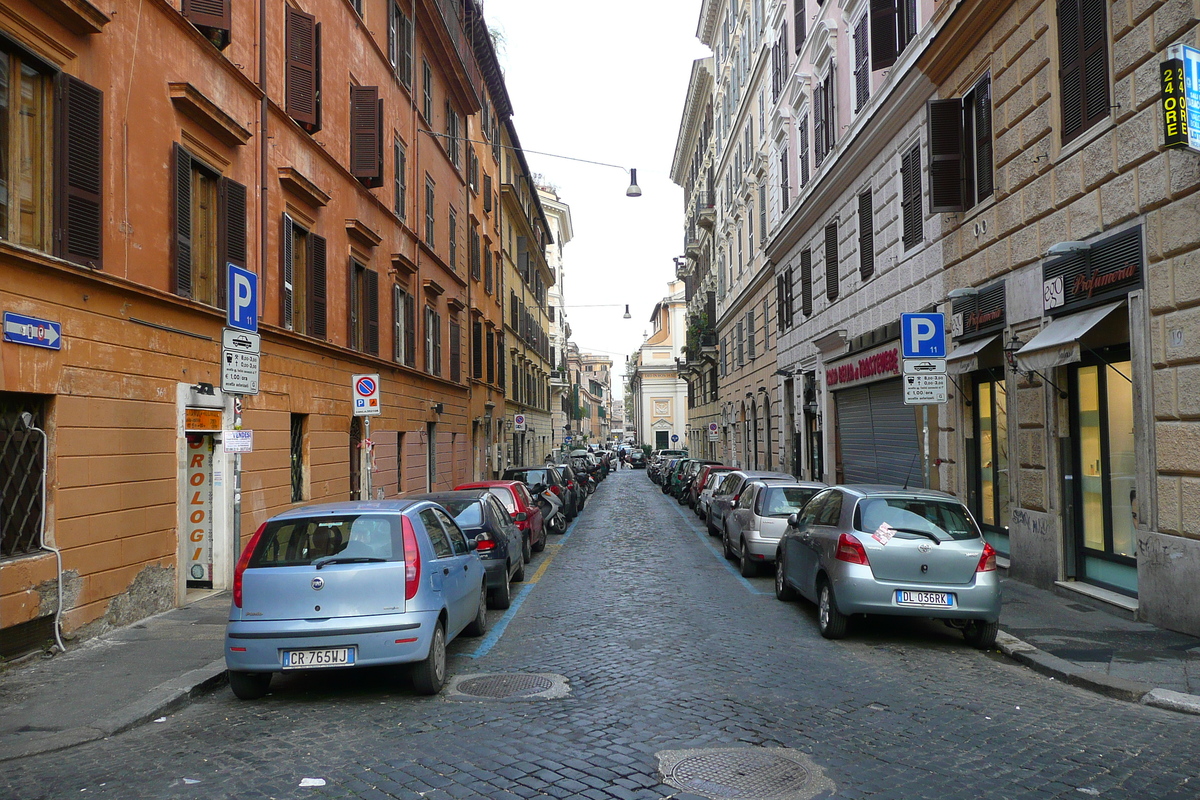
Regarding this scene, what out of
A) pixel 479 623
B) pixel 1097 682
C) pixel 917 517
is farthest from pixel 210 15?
pixel 1097 682

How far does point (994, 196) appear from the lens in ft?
43.4

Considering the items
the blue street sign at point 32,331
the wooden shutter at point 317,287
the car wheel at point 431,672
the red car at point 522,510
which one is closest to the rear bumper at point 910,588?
the car wheel at point 431,672

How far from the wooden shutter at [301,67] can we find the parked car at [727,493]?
32.8 ft

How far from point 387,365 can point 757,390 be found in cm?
1748

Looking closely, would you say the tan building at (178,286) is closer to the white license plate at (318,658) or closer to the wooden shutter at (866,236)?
the white license plate at (318,658)

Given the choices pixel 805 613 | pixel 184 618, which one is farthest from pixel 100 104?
pixel 805 613

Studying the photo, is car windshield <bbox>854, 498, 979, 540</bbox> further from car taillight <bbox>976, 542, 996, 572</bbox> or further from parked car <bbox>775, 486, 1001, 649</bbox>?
car taillight <bbox>976, 542, 996, 572</bbox>

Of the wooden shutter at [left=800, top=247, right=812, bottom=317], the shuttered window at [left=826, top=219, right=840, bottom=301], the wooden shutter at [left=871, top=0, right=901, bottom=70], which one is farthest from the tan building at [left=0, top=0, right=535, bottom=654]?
the wooden shutter at [left=800, top=247, right=812, bottom=317]

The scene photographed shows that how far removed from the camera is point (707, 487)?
23.3 metres

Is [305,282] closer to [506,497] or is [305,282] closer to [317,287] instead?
[317,287]

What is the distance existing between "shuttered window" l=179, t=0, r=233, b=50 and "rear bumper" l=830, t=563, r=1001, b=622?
1043 cm

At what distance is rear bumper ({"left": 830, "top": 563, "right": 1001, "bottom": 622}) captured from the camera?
8609 mm

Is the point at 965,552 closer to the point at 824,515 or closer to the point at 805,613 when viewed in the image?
the point at 824,515

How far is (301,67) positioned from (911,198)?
1104 centimetres
